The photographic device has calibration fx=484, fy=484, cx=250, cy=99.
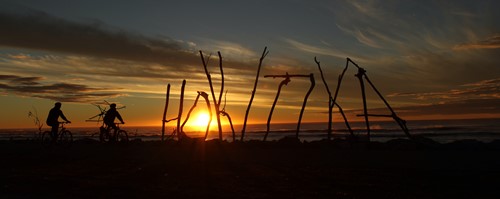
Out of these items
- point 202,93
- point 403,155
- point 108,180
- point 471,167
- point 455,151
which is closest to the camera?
point 108,180

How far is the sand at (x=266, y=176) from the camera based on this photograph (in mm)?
8953

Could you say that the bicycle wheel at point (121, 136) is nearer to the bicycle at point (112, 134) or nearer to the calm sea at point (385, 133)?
the bicycle at point (112, 134)

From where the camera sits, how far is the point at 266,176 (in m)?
11.3

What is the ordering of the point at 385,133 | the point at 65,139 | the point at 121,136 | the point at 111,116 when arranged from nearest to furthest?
the point at 65,139 → the point at 111,116 → the point at 121,136 → the point at 385,133

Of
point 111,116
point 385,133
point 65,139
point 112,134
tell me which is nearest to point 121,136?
point 112,134

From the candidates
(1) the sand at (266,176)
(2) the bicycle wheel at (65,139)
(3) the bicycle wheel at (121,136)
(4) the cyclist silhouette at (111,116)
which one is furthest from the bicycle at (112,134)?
(1) the sand at (266,176)

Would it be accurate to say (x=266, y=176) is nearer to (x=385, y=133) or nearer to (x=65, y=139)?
(x=65, y=139)

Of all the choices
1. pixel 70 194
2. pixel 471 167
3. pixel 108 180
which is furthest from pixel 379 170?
pixel 70 194

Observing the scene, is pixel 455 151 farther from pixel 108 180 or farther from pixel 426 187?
pixel 108 180

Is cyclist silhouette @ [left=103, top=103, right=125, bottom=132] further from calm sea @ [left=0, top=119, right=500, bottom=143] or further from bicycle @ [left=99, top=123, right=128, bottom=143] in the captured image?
calm sea @ [left=0, top=119, right=500, bottom=143]

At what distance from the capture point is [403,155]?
17250 mm

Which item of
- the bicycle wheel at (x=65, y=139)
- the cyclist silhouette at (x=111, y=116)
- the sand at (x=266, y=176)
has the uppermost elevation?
the cyclist silhouette at (x=111, y=116)

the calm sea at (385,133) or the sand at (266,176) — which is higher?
the calm sea at (385,133)

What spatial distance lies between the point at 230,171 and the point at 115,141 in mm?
12408
